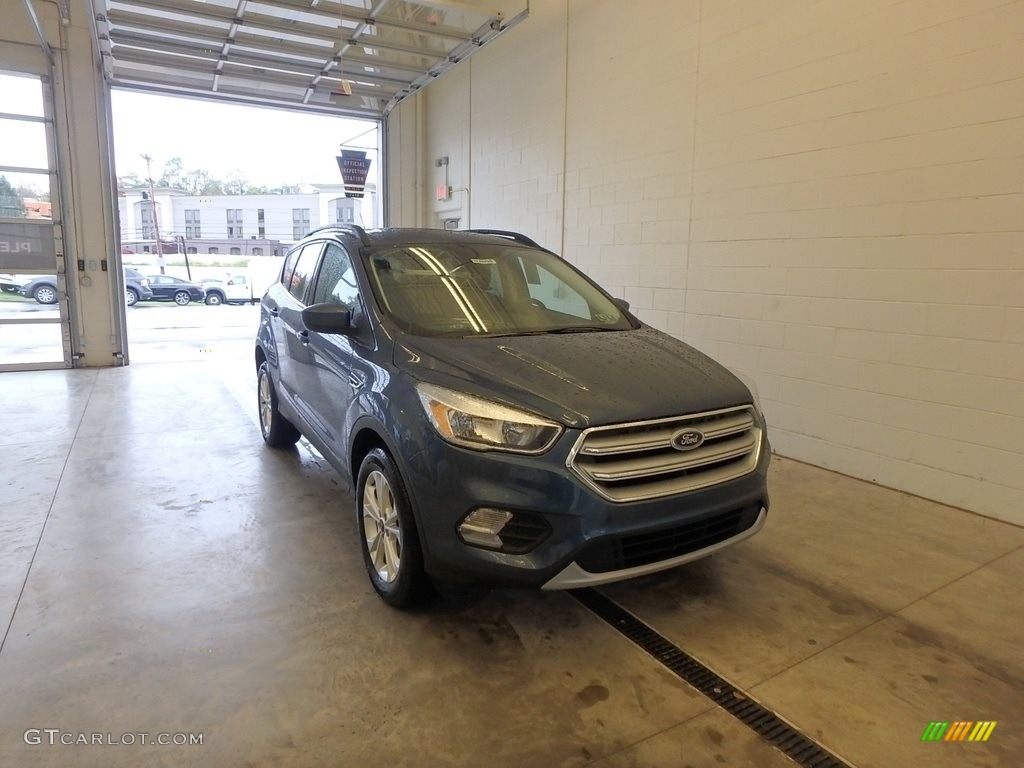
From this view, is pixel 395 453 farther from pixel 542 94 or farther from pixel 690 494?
pixel 542 94

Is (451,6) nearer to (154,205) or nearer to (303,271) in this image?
(303,271)

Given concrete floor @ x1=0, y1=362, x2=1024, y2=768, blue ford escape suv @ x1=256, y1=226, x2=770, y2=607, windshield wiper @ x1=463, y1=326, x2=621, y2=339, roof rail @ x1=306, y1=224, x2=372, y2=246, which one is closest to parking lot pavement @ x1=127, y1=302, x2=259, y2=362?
concrete floor @ x1=0, y1=362, x2=1024, y2=768

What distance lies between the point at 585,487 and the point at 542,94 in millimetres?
6652

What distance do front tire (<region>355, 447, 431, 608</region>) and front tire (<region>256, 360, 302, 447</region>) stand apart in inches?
81.9

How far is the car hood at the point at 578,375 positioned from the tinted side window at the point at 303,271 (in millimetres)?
1601

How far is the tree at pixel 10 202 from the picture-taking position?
26.5ft

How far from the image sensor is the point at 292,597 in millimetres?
2832

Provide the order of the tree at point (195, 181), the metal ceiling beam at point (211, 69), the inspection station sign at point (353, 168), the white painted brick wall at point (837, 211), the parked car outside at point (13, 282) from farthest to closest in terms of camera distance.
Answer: the tree at point (195, 181)
the inspection station sign at point (353, 168)
the parked car outside at point (13, 282)
the metal ceiling beam at point (211, 69)
the white painted brick wall at point (837, 211)

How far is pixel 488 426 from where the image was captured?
229cm

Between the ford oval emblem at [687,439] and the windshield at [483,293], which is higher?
the windshield at [483,293]

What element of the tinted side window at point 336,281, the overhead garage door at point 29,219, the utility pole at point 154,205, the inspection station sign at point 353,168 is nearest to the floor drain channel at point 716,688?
the tinted side window at point 336,281

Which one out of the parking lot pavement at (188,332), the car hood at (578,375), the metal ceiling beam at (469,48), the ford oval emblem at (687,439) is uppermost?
the metal ceiling beam at (469,48)

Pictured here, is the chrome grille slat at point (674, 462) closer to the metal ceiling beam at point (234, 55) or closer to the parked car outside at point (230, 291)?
the metal ceiling beam at point (234, 55)

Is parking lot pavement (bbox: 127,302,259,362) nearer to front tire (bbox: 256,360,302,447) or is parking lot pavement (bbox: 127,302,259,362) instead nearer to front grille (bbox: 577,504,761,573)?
front tire (bbox: 256,360,302,447)
